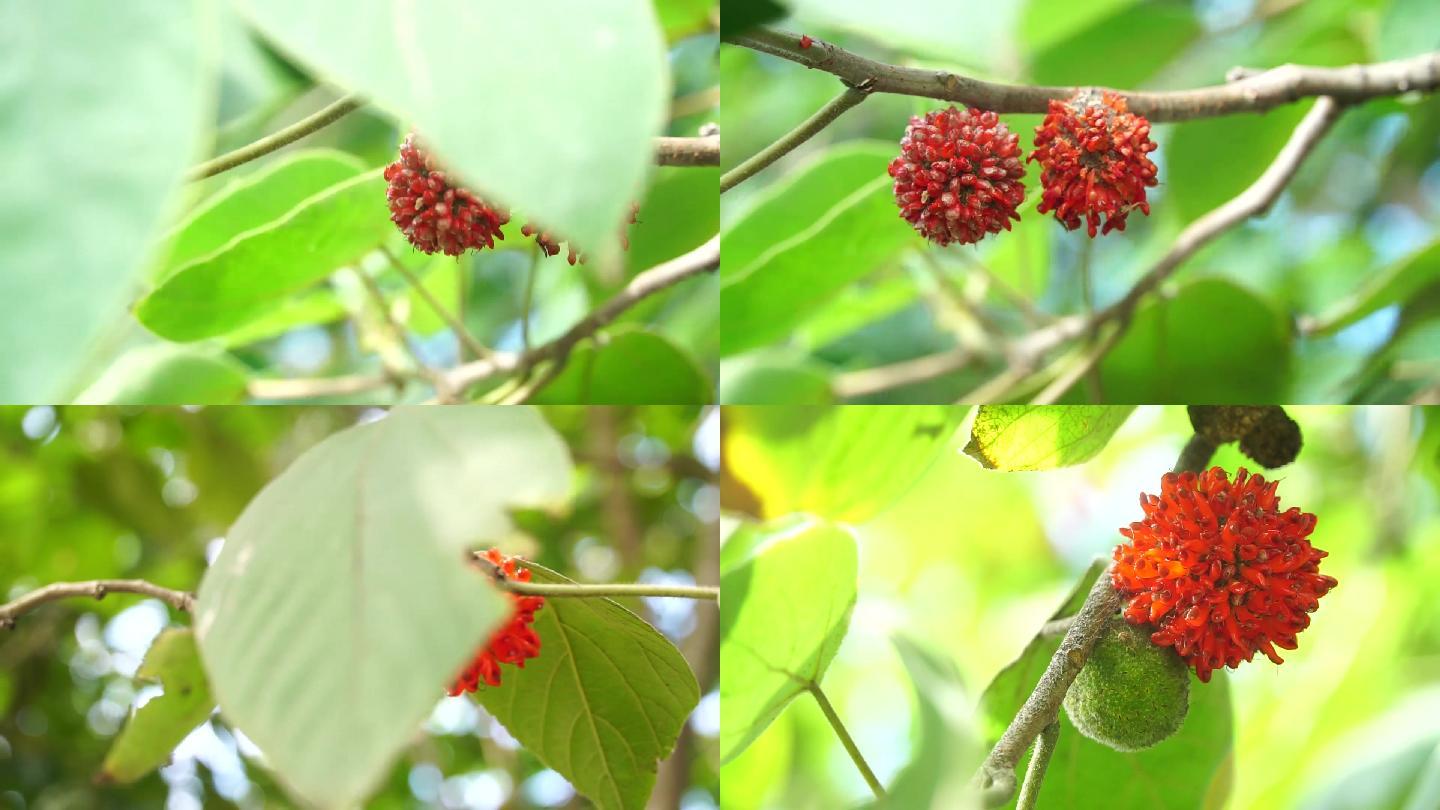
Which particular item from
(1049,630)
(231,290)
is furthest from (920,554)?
(231,290)

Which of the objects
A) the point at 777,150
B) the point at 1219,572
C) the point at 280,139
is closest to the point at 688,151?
the point at 777,150

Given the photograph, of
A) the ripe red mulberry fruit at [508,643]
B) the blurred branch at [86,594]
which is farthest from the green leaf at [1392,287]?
the blurred branch at [86,594]

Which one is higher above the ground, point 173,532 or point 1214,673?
point 1214,673

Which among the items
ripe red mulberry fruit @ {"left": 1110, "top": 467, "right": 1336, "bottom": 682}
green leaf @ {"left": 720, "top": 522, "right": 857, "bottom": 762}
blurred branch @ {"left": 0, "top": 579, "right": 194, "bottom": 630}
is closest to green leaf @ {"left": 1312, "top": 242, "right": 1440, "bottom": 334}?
ripe red mulberry fruit @ {"left": 1110, "top": 467, "right": 1336, "bottom": 682}

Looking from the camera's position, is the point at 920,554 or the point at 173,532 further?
the point at 173,532

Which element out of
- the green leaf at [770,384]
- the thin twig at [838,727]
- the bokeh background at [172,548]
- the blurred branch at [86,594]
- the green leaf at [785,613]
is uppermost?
the blurred branch at [86,594]

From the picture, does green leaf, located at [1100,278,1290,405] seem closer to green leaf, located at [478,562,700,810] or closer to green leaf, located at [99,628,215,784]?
green leaf, located at [478,562,700,810]

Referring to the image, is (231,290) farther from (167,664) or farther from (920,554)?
(920,554)

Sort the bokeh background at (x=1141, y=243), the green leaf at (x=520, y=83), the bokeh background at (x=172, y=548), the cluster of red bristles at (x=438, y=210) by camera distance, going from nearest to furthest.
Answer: the green leaf at (x=520, y=83), the cluster of red bristles at (x=438, y=210), the bokeh background at (x=1141, y=243), the bokeh background at (x=172, y=548)

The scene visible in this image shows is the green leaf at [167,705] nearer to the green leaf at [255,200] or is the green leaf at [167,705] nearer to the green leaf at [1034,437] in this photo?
the green leaf at [255,200]
